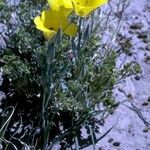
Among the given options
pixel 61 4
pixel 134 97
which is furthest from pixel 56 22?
pixel 134 97

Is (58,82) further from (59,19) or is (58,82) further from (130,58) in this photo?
(130,58)

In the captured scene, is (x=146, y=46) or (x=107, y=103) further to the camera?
(x=146, y=46)

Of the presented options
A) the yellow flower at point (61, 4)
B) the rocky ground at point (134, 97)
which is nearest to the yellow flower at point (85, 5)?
the yellow flower at point (61, 4)

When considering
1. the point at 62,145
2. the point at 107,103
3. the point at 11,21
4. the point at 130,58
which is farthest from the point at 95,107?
the point at 11,21

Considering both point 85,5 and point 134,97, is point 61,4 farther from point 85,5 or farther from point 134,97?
point 134,97

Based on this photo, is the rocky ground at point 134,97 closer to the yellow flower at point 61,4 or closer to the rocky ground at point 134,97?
the rocky ground at point 134,97

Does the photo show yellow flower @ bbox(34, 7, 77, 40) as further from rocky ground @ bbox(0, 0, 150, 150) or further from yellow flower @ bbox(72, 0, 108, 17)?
rocky ground @ bbox(0, 0, 150, 150)
